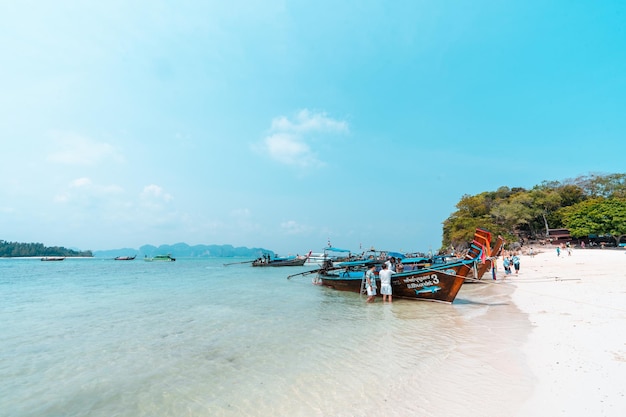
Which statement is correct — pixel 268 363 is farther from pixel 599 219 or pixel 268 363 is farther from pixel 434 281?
pixel 599 219

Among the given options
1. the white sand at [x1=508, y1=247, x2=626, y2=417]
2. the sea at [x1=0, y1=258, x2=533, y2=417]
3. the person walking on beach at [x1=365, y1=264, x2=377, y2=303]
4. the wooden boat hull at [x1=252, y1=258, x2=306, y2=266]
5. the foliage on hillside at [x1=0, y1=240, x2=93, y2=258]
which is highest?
the foliage on hillside at [x1=0, y1=240, x2=93, y2=258]

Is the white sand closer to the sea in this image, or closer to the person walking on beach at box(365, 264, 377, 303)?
the sea

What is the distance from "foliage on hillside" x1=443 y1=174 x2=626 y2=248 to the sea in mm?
47156

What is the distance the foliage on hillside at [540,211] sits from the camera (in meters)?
47.5

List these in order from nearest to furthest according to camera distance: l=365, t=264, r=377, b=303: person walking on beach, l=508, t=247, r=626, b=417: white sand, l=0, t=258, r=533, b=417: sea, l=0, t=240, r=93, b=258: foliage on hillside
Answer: l=508, t=247, r=626, b=417: white sand, l=0, t=258, r=533, b=417: sea, l=365, t=264, r=377, b=303: person walking on beach, l=0, t=240, r=93, b=258: foliage on hillside

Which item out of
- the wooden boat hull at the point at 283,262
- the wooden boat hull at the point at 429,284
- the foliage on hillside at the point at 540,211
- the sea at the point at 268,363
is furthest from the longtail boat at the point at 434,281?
the foliage on hillside at the point at 540,211

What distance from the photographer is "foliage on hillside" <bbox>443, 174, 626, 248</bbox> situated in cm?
4747

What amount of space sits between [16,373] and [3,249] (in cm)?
17994

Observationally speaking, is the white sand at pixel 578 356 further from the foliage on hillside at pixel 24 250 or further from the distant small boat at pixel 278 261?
the foliage on hillside at pixel 24 250

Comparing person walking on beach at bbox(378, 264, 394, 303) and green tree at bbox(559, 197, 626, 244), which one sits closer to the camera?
person walking on beach at bbox(378, 264, 394, 303)

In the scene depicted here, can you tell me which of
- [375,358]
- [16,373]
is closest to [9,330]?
[16,373]

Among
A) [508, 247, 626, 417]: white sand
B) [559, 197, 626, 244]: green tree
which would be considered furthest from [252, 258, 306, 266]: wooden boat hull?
[559, 197, 626, 244]: green tree

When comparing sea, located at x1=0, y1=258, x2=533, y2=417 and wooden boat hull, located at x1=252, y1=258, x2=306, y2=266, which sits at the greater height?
wooden boat hull, located at x1=252, y1=258, x2=306, y2=266

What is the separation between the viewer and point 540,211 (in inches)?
2211
